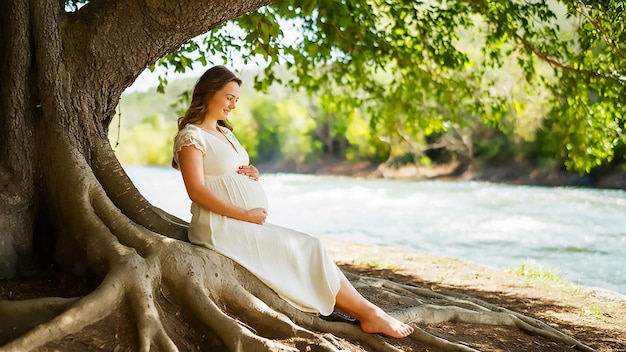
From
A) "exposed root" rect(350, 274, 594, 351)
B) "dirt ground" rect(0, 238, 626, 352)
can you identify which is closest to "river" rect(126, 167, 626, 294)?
"dirt ground" rect(0, 238, 626, 352)

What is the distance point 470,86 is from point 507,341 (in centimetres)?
743

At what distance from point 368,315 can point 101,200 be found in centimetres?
206

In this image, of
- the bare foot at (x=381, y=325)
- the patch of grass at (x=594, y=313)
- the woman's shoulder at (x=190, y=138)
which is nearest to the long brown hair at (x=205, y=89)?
the woman's shoulder at (x=190, y=138)

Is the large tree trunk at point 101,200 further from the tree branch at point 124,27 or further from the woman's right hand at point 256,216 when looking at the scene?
the woman's right hand at point 256,216

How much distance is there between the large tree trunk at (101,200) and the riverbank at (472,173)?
27.5 metres

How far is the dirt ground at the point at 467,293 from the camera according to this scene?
3.90 meters

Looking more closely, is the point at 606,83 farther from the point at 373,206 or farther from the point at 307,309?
the point at 373,206

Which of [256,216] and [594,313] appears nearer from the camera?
[256,216]

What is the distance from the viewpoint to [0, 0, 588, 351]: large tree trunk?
4055 mm

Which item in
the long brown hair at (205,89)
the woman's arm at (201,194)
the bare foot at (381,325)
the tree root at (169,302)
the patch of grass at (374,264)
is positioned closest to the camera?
the tree root at (169,302)

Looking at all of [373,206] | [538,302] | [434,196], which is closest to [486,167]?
[434,196]

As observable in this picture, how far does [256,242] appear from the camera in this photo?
453 cm

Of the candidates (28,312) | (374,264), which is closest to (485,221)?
(374,264)

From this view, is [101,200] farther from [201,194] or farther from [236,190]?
[236,190]
